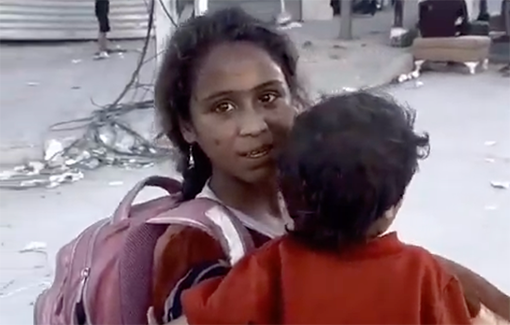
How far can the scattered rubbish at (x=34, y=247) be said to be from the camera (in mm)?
3197

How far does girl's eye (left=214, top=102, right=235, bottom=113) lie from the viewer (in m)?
1.20

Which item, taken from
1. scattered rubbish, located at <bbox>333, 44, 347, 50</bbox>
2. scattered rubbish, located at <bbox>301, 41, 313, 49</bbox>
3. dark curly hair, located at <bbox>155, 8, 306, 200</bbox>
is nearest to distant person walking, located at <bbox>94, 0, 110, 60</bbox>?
scattered rubbish, located at <bbox>301, 41, 313, 49</bbox>

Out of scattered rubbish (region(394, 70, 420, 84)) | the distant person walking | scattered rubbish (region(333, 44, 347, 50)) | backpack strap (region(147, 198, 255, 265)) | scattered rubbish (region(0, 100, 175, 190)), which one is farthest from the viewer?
scattered rubbish (region(333, 44, 347, 50))

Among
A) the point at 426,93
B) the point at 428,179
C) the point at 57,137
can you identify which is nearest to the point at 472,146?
the point at 428,179

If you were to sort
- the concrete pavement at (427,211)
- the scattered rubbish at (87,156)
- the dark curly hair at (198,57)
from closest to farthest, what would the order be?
1. the dark curly hair at (198,57)
2. the concrete pavement at (427,211)
3. the scattered rubbish at (87,156)

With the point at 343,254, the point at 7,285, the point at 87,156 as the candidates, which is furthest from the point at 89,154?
the point at 343,254

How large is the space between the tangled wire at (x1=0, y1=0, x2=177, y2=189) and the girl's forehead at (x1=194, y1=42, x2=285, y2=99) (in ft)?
8.56

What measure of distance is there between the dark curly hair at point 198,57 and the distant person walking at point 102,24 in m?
6.30

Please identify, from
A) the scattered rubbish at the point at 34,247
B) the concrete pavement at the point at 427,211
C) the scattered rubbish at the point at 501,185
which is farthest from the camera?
the scattered rubbish at the point at 501,185

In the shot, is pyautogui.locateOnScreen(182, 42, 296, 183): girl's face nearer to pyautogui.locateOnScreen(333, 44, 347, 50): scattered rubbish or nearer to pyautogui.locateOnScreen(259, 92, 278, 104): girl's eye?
pyautogui.locateOnScreen(259, 92, 278, 104): girl's eye

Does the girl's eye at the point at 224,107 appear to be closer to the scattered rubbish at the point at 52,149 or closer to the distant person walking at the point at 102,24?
the scattered rubbish at the point at 52,149

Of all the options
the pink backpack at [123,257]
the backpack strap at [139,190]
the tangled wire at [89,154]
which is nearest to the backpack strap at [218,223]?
the pink backpack at [123,257]

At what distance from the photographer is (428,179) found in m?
3.96

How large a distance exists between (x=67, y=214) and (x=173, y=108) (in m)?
2.39
